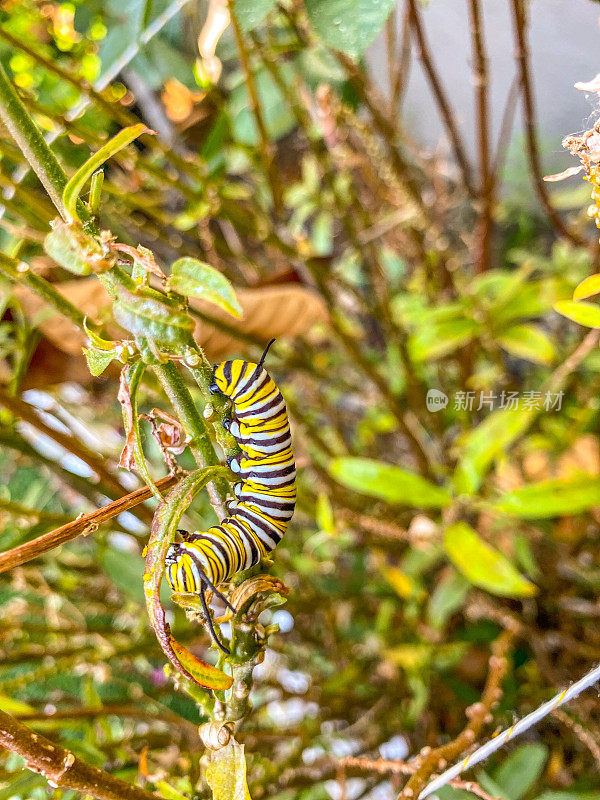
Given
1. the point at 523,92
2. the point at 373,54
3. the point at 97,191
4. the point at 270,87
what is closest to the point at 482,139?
the point at 523,92

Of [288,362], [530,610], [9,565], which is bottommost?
[9,565]

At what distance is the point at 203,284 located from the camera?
228 mm

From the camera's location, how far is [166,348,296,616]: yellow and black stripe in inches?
10.2

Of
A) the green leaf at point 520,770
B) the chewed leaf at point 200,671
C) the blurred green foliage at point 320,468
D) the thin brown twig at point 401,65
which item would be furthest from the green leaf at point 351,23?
the green leaf at point 520,770

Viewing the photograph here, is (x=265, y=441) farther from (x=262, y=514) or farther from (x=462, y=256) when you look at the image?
(x=462, y=256)

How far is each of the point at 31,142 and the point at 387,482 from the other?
57 centimetres

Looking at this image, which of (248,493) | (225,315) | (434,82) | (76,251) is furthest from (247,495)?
(434,82)

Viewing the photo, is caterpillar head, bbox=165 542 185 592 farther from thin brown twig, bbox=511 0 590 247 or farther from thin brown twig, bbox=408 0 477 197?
thin brown twig, bbox=408 0 477 197

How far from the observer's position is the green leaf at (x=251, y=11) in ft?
1.37

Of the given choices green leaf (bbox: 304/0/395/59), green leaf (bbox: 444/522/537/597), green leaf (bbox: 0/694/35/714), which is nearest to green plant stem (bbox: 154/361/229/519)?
green leaf (bbox: 304/0/395/59)

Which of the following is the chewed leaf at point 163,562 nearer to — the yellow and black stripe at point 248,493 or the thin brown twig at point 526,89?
the yellow and black stripe at point 248,493

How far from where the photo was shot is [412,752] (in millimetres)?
822

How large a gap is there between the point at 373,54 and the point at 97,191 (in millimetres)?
1091

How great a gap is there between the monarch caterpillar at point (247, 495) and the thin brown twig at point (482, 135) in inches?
17.5
